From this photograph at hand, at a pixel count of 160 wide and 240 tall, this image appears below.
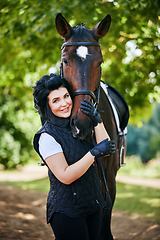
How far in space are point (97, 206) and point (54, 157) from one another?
50 cm

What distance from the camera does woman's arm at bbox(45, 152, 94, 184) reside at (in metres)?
1.69

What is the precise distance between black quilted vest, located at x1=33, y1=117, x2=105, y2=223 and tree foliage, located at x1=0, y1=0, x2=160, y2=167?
311cm

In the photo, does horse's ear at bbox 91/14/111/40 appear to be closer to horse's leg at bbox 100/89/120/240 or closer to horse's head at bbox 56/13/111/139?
horse's head at bbox 56/13/111/139

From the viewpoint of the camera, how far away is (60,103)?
6.34ft

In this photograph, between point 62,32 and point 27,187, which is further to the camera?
point 27,187

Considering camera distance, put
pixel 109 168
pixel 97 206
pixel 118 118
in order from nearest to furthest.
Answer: pixel 97 206, pixel 109 168, pixel 118 118

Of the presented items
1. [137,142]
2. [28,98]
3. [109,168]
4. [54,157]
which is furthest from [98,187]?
[137,142]

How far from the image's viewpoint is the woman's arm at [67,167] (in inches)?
66.4

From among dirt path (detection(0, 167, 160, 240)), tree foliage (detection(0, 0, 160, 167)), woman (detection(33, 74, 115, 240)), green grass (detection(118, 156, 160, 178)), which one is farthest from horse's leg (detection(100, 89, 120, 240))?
green grass (detection(118, 156, 160, 178))

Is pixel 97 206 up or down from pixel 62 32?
down

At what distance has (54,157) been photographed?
1.73 meters

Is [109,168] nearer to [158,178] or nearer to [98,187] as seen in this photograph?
[98,187]

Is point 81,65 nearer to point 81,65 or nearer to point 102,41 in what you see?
point 81,65

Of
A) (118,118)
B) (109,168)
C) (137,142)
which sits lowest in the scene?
(109,168)
